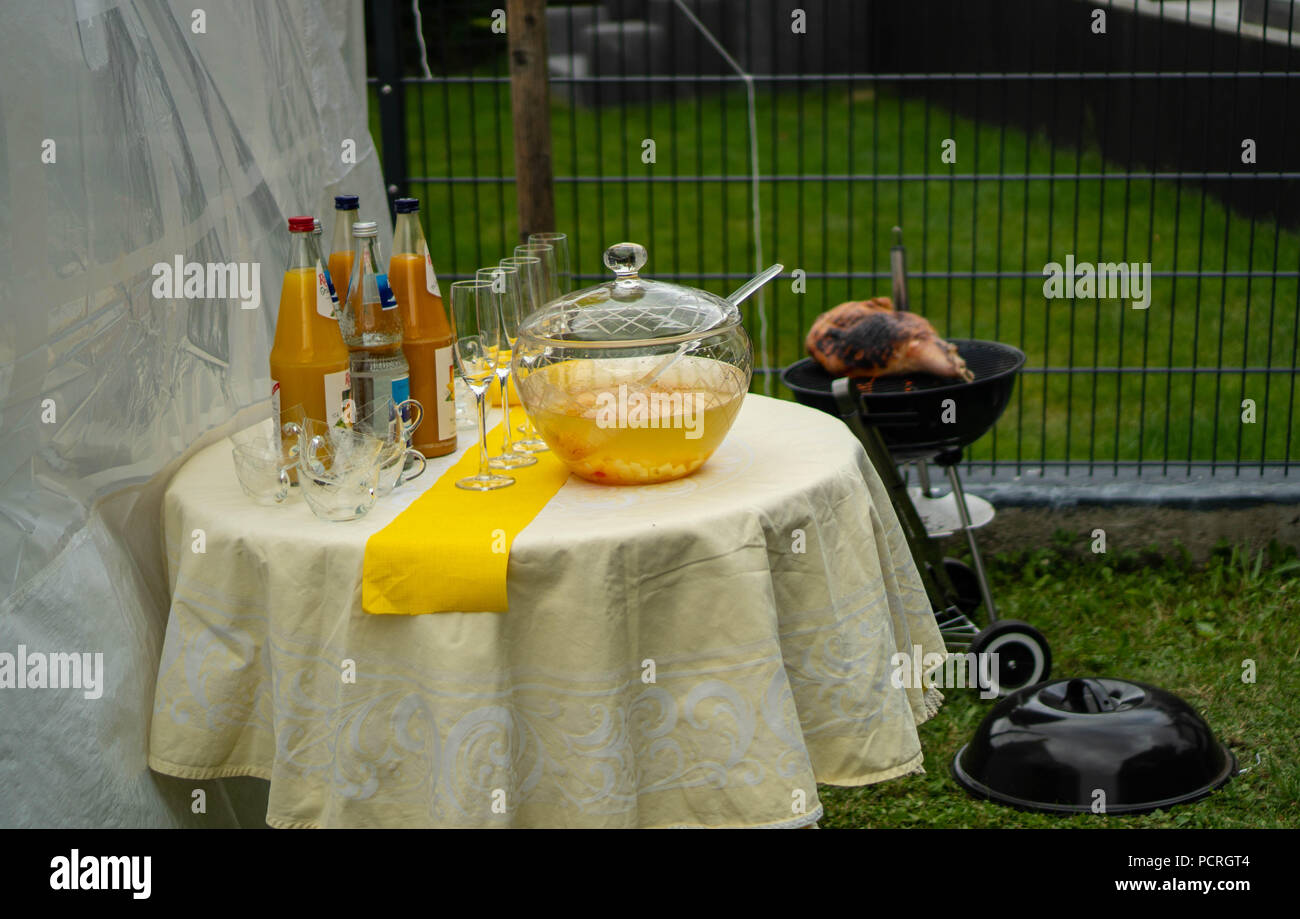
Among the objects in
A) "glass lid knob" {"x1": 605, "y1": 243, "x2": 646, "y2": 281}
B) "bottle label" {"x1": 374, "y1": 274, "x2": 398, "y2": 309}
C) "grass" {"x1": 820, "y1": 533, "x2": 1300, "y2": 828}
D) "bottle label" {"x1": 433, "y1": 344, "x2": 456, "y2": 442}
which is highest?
"glass lid knob" {"x1": 605, "y1": 243, "x2": 646, "y2": 281}

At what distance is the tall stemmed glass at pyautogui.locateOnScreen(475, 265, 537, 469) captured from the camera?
2.51 meters

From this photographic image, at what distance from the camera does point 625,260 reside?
7.86ft

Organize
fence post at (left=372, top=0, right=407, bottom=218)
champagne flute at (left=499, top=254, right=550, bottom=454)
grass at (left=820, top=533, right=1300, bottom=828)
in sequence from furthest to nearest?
fence post at (left=372, top=0, right=407, bottom=218), grass at (left=820, top=533, right=1300, bottom=828), champagne flute at (left=499, top=254, right=550, bottom=454)

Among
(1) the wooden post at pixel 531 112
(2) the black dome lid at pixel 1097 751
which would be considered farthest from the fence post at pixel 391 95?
(2) the black dome lid at pixel 1097 751

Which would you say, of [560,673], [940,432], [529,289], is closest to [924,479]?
[940,432]

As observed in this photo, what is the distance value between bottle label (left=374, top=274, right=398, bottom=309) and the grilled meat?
1.68 metres

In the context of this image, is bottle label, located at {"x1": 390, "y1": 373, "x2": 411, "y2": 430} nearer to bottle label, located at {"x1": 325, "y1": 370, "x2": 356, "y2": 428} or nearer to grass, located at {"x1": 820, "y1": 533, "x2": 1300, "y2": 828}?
bottle label, located at {"x1": 325, "y1": 370, "x2": 356, "y2": 428}

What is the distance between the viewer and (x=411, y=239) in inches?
98.7

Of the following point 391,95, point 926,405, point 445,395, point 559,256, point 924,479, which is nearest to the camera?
point 445,395

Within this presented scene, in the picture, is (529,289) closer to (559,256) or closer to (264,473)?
(559,256)

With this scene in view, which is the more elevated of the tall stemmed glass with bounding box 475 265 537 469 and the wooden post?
the wooden post

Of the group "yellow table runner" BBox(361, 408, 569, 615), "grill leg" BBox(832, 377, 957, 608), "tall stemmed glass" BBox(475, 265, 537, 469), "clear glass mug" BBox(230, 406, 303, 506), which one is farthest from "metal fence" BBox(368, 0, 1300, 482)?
"yellow table runner" BBox(361, 408, 569, 615)

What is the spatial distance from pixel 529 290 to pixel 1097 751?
1.66m
